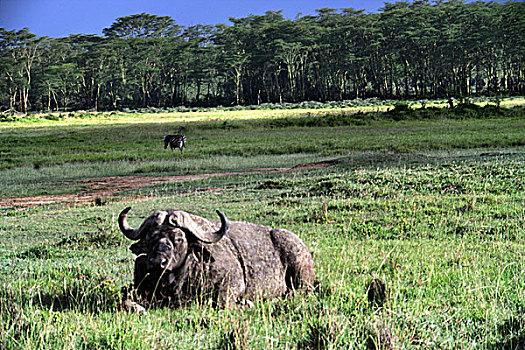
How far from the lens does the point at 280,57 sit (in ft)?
292

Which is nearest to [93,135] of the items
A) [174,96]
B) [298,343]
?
[298,343]

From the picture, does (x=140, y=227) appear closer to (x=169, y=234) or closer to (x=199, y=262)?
(x=169, y=234)

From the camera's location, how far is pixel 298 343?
389cm

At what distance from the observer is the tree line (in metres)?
82.9

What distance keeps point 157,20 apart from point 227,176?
293 ft

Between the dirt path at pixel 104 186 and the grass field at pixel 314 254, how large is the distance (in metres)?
0.58

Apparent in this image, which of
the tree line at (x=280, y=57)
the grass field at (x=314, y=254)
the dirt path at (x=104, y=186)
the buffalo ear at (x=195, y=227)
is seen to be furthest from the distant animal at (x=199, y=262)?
the tree line at (x=280, y=57)

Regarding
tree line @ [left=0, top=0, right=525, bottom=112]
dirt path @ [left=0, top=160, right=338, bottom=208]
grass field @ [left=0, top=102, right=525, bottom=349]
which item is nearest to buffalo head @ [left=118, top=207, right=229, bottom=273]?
grass field @ [left=0, top=102, right=525, bottom=349]

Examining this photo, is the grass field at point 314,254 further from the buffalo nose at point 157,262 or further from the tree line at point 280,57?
the tree line at point 280,57

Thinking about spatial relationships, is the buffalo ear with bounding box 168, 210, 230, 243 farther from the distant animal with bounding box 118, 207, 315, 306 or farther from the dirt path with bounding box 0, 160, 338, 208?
the dirt path with bounding box 0, 160, 338, 208

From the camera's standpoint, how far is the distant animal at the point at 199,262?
432 centimetres

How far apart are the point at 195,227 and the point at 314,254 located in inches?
98.6

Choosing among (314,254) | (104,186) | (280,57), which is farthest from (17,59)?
(314,254)

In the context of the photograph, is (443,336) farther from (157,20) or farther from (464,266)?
(157,20)
